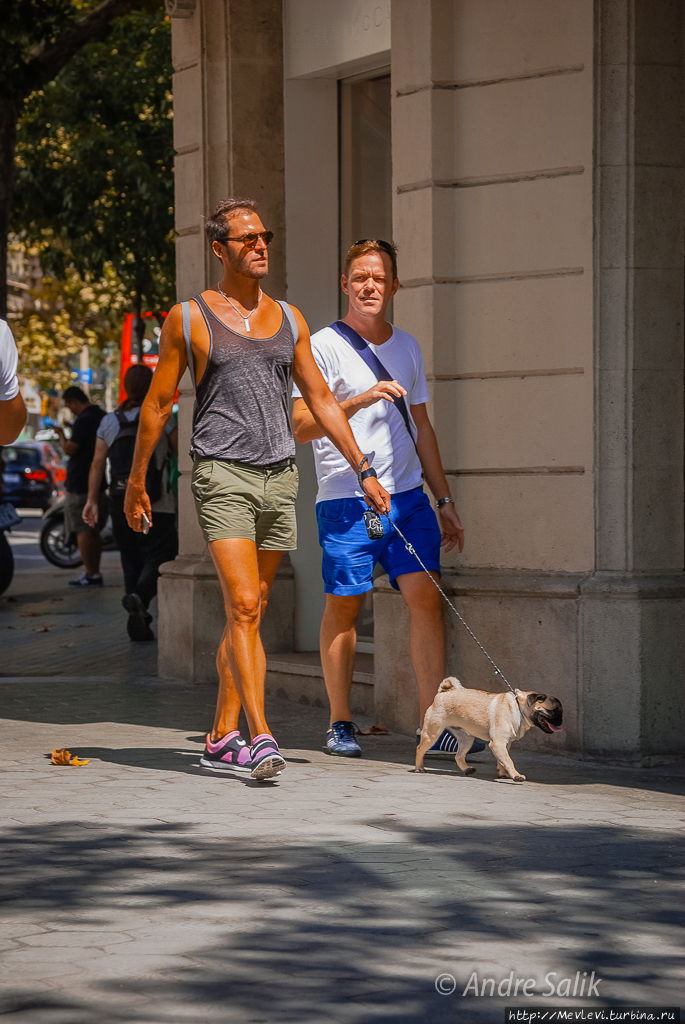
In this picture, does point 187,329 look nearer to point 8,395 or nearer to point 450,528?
point 8,395

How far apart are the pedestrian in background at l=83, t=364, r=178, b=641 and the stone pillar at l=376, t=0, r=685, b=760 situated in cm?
438

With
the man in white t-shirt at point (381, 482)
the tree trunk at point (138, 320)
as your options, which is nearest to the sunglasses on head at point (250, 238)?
the man in white t-shirt at point (381, 482)

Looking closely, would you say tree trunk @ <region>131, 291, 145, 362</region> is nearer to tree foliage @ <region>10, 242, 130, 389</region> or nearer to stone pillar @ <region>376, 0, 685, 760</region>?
tree foliage @ <region>10, 242, 130, 389</region>

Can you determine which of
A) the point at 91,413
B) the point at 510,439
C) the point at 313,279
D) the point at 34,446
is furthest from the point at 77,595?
the point at 34,446

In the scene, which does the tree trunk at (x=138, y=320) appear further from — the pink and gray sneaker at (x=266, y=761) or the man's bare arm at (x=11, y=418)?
the man's bare arm at (x=11, y=418)

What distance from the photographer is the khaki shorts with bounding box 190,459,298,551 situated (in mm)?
6203

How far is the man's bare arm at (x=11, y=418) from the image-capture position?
500 cm

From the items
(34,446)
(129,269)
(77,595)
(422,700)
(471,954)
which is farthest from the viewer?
(34,446)

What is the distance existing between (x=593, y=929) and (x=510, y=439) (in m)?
3.40

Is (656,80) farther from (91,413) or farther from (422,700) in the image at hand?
(91,413)

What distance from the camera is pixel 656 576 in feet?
22.6

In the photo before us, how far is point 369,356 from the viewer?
6.77 metres

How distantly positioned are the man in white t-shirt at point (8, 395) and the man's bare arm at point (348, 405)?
167cm

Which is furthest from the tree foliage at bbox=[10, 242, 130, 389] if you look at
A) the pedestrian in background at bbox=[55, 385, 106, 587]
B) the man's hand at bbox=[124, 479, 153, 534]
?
the man's hand at bbox=[124, 479, 153, 534]
